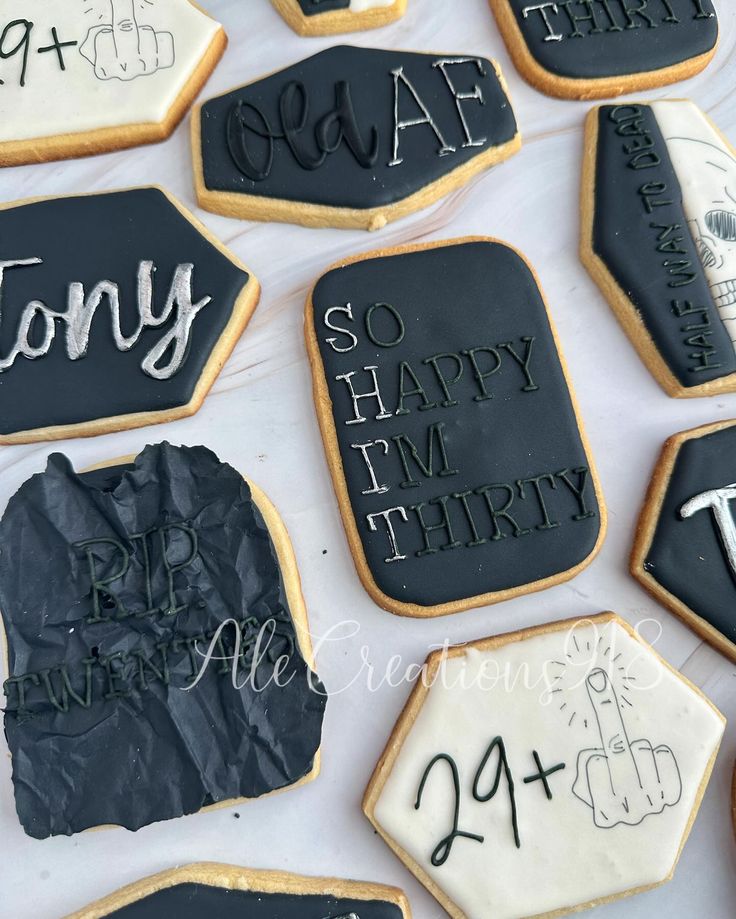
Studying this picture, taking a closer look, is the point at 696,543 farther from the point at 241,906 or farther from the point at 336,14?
the point at 336,14

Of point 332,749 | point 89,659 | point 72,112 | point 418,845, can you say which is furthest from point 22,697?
point 72,112

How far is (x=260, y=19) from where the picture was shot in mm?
1161

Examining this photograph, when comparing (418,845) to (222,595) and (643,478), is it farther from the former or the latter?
(643,478)

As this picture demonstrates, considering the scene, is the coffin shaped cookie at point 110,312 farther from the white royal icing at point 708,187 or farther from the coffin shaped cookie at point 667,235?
the white royal icing at point 708,187

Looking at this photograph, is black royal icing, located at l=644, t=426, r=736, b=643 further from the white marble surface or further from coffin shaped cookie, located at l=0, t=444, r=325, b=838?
coffin shaped cookie, located at l=0, t=444, r=325, b=838

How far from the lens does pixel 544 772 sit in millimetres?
946

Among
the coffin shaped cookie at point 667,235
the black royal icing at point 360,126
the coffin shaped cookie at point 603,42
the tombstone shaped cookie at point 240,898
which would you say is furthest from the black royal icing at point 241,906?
the coffin shaped cookie at point 603,42

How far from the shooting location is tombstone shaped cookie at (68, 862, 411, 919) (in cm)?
90

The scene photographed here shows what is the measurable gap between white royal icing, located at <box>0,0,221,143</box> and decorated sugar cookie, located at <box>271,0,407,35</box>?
0.38ft

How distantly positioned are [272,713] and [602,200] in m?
0.81

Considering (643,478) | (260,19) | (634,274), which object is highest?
(260,19)

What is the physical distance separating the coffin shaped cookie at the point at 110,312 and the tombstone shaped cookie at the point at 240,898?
557 mm

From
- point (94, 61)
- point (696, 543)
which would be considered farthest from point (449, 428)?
point (94, 61)

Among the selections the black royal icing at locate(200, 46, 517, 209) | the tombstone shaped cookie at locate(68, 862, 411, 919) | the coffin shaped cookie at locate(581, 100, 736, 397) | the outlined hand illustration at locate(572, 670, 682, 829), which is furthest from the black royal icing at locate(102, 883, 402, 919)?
the black royal icing at locate(200, 46, 517, 209)
